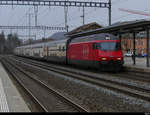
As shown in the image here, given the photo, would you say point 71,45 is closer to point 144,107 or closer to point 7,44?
point 144,107

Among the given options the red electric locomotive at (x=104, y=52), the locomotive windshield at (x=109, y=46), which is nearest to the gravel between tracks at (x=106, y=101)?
the red electric locomotive at (x=104, y=52)

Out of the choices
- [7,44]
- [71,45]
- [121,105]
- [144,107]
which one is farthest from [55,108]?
[7,44]

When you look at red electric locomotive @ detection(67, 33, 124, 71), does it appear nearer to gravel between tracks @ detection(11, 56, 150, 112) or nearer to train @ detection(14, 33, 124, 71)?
train @ detection(14, 33, 124, 71)

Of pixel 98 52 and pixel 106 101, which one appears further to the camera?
pixel 98 52

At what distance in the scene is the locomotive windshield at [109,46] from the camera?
19.1 meters

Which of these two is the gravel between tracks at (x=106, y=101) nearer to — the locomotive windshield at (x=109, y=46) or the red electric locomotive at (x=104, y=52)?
the red electric locomotive at (x=104, y=52)

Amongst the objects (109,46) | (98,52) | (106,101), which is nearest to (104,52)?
(98,52)

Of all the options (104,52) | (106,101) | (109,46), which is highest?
(109,46)

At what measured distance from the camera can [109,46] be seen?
1931 cm

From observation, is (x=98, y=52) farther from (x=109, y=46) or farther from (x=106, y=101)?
(x=106, y=101)

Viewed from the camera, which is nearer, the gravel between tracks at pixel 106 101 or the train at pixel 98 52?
the gravel between tracks at pixel 106 101

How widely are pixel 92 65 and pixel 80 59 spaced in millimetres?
2808

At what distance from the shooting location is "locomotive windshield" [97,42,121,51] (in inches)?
752

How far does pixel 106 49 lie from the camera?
19172mm
